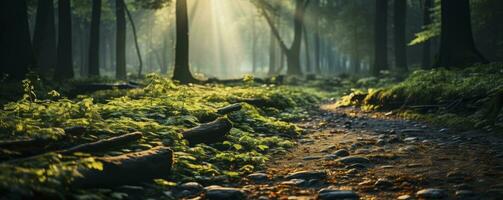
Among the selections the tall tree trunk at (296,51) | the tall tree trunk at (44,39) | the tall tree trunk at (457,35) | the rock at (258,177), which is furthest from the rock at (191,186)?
the tall tree trunk at (296,51)

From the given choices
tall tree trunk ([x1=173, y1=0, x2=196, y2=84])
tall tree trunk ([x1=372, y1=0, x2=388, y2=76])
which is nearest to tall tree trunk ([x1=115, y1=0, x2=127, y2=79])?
tall tree trunk ([x1=173, y1=0, x2=196, y2=84])

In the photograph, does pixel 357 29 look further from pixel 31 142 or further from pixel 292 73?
pixel 31 142

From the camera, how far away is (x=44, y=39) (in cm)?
2303

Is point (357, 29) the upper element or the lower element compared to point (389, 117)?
upper

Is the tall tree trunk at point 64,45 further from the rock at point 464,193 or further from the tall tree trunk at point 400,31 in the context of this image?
the rock at point 464,193

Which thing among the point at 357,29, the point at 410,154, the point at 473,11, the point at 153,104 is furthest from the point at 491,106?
the point at 357,29

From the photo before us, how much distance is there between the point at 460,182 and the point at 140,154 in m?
3.67

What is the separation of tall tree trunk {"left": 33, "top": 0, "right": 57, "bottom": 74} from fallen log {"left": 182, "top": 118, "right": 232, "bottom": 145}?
14.0 meters

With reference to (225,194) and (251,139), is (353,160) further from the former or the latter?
(225,194)

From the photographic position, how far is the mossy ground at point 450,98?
9.34 meters

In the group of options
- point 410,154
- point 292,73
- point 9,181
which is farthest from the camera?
point 292,73

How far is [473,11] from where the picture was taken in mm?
26828

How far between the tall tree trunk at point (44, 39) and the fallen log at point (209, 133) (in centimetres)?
1398

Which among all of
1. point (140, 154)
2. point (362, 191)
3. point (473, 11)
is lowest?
point (362, 191)
